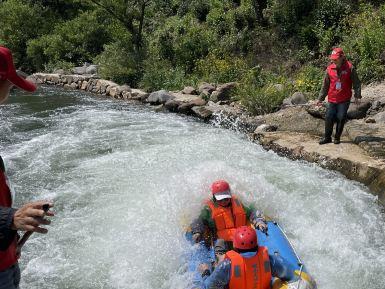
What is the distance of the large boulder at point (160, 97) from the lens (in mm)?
13672

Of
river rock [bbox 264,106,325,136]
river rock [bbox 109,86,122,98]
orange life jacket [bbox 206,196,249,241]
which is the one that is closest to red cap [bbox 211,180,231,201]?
orange life jacket [bbox 206,196,249,241]

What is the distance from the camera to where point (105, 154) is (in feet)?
30.5

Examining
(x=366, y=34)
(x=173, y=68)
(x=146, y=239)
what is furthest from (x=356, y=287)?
(x=173, y=68)

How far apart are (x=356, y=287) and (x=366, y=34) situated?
25.9 feet

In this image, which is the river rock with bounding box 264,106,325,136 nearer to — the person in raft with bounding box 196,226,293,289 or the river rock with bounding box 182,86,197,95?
the river rock with bounding box 182,86,197,95

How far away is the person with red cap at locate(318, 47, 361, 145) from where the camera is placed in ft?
24.0

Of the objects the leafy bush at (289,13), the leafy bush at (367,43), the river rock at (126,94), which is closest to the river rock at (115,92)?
the river rock at (126,94)

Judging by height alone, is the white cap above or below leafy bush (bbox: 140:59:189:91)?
above

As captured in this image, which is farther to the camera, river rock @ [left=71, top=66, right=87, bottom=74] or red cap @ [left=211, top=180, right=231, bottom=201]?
river rock @ [left=71, top=66, right=87, bottom=74]

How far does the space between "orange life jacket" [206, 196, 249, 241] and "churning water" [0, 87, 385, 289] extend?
18.0 inches

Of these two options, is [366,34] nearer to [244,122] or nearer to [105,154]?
[244,122]

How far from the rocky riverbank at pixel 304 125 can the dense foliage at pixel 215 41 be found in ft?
1.95

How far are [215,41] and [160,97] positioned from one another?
3782 mm

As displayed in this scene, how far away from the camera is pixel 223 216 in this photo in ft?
16.2
